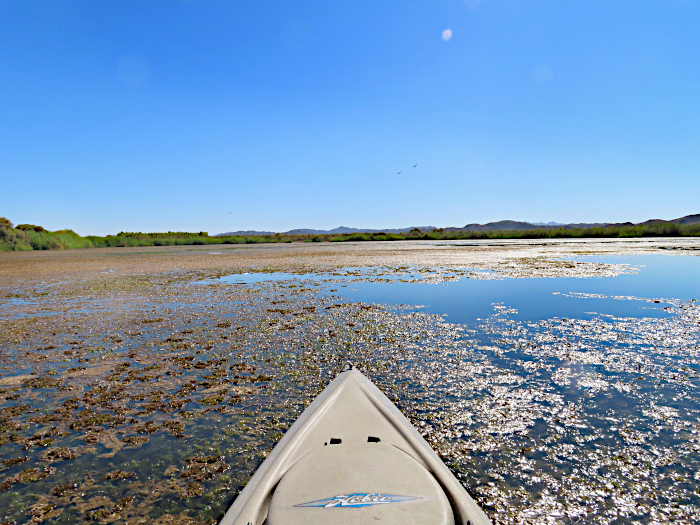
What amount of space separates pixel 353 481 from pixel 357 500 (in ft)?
0.63

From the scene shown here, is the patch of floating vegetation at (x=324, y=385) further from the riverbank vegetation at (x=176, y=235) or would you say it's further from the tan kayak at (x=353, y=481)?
the riverbank vegetation at (x=176, y=235)

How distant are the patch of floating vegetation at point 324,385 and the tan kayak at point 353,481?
367 mm

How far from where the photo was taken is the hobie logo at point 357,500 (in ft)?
6.68

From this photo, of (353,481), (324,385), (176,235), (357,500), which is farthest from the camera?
(176,235)

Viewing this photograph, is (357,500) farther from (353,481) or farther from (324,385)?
(324,385)

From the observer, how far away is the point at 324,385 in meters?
4.35

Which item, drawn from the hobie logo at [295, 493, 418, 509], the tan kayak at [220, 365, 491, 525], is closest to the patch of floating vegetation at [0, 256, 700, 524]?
the tan kayak at [220, 365, 491, 525]

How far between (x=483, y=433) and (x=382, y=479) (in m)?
1.40

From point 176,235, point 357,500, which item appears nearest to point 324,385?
point 357,500

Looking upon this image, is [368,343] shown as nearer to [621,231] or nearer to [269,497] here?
[269,497]

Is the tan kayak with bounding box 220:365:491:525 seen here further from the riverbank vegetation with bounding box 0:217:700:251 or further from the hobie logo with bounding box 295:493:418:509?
the riverbank vegetation with bounding box 0:217:700:251

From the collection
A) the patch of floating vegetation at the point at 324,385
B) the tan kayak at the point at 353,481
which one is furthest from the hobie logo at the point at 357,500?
the patch of floating vegetation at the point at 324,385

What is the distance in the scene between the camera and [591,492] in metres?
2.50

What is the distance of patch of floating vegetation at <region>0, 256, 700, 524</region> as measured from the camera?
8.25 feet
